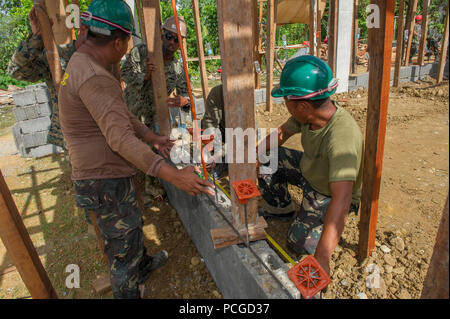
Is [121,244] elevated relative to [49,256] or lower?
elevated

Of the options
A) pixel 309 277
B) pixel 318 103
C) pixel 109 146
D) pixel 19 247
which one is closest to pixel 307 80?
pixel 318 103

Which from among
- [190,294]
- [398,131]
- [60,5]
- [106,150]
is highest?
[60,5]

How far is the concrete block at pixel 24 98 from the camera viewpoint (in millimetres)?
5070

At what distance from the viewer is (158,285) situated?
241 cm

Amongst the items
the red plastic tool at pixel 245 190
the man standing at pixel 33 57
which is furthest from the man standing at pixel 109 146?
the man standing at pixel 33 57

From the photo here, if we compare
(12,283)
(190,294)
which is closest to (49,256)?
(12,283)

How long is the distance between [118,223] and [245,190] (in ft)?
3.03

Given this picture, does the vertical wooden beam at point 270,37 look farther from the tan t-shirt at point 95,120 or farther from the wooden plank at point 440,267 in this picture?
the wooden plank at point 440,267

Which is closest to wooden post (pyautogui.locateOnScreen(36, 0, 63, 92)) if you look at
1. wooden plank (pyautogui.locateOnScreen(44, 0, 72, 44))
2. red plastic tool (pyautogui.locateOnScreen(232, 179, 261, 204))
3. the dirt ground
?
wooden plank (pyautogui.locateOnScreen(44, 0, 72, 44))

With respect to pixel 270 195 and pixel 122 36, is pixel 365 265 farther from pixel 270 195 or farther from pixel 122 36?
pixel 122 36

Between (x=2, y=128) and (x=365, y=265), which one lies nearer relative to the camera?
(x=365, y=265)

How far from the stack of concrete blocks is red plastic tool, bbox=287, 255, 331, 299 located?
5723 millimetres

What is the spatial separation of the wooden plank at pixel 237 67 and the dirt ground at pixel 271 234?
934 mm
